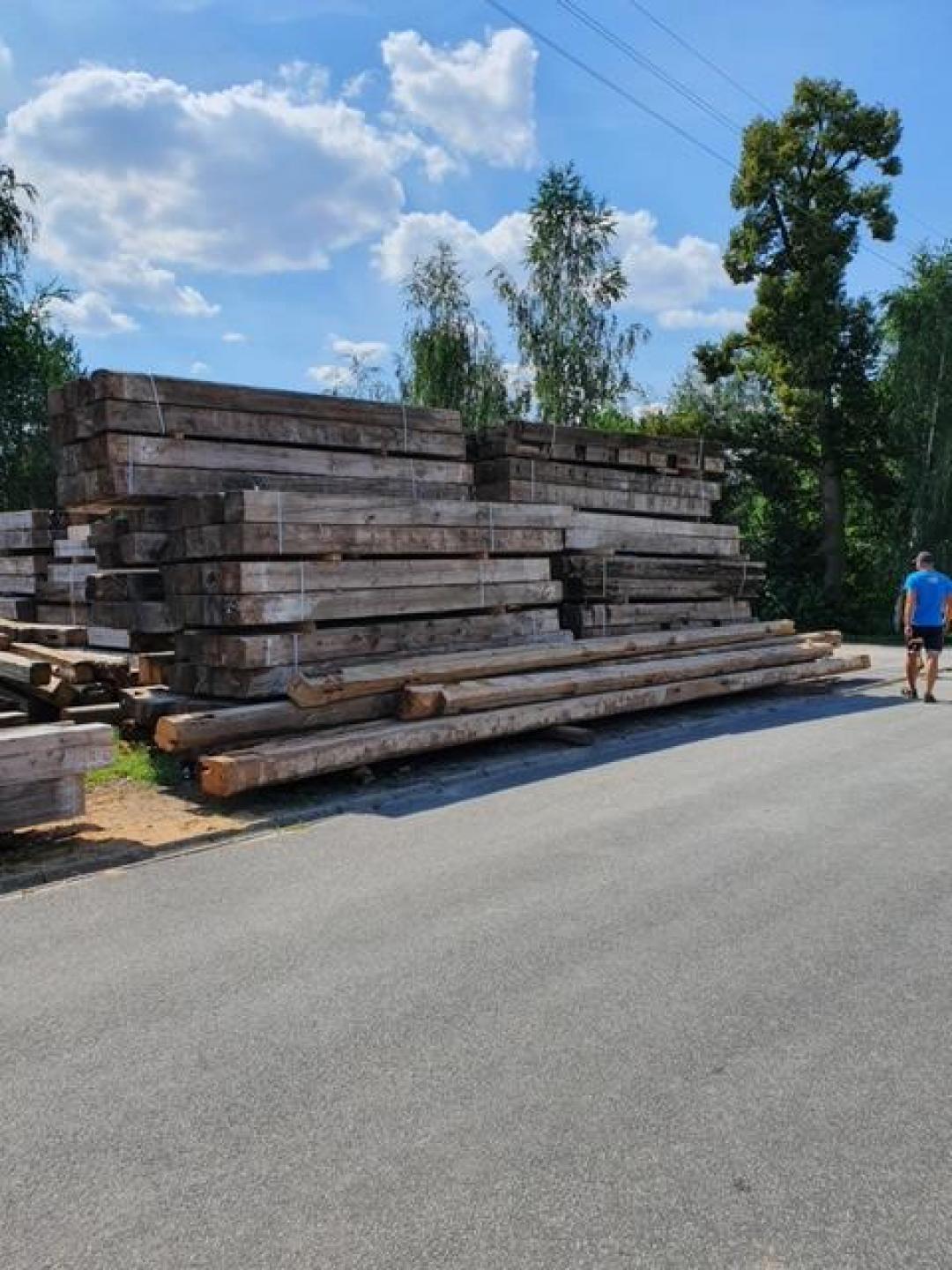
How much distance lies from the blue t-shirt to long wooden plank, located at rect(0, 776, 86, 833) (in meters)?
10.0

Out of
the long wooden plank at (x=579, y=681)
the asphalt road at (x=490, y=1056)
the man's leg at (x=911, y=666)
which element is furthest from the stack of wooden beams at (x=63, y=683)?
the man's leg at (x=911, y=666)

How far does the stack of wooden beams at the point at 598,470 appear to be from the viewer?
12438 millimetres

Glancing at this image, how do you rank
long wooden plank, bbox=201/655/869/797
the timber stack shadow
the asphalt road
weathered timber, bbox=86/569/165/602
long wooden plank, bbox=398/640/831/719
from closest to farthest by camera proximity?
the asphalt road < long wooden plank, bbox=201/655/869/797 < the timber stack shadow < long wooden plank, bbox=398/640/831/719 < weathered timber, bbox=86/569/165/602

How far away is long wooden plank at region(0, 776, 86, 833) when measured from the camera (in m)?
6.11

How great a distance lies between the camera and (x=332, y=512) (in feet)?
29.3

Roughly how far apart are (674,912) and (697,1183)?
84.8 inches

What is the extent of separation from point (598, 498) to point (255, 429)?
504 centimetres

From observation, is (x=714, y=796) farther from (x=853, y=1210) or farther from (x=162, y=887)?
(x=853, y=1210)

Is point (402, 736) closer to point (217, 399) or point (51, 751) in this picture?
point (51, 751)

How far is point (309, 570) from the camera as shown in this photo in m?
8.71

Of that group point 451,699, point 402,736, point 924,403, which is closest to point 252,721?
point 402,736

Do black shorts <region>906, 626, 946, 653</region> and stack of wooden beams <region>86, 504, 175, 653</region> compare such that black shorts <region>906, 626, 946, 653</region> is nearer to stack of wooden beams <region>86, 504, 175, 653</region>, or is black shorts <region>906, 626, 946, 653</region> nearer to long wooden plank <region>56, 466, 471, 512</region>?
long wooden plank <region>56, 466, 471, 512</region>

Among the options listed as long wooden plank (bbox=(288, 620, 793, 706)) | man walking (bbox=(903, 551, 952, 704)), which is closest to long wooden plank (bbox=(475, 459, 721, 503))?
long wooden plank (bbox=(288, 620, 793, 706))

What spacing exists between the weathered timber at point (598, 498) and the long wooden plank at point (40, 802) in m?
7.04
